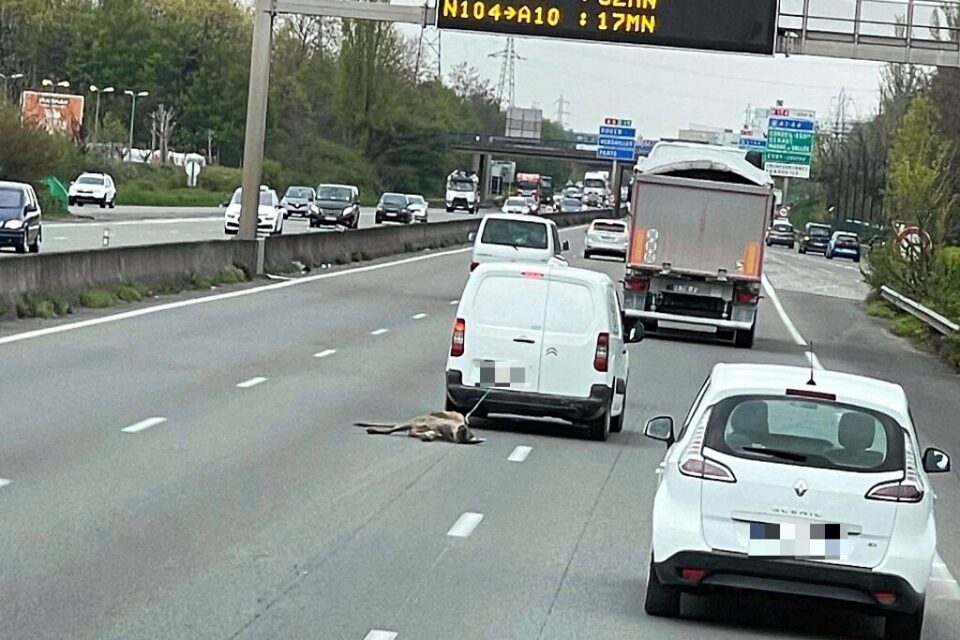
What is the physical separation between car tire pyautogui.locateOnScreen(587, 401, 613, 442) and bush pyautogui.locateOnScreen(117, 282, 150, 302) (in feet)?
48.2

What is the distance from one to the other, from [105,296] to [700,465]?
71.8 ft

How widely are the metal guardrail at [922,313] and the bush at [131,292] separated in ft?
43.5

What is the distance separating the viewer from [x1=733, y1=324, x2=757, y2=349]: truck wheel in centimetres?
3216

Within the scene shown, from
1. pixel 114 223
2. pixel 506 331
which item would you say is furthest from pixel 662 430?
pixel 114 223

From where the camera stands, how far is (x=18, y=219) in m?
39.5

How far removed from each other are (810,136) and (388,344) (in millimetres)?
69111

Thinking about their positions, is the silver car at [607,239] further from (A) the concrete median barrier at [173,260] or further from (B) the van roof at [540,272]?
(B) the van roof at [540,272]

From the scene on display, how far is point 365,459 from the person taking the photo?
15.4 m

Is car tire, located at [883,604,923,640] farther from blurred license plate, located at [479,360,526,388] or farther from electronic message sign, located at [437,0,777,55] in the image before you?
electronic message sign, located at [437,0,777,55]

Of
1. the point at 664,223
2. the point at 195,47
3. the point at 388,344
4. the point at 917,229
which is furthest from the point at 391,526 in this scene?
the point at 195,47

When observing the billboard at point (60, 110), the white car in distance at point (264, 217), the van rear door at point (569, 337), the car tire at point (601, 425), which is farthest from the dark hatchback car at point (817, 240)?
the car tire at point (601, 425)

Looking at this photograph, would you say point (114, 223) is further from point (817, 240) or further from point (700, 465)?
point (700, 465)

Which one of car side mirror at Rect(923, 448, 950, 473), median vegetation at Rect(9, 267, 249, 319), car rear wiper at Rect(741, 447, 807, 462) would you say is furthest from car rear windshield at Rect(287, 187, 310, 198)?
car rear wiper at Rect(741, 447, 807, 462)

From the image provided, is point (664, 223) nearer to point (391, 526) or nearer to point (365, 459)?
point (365, 459)
